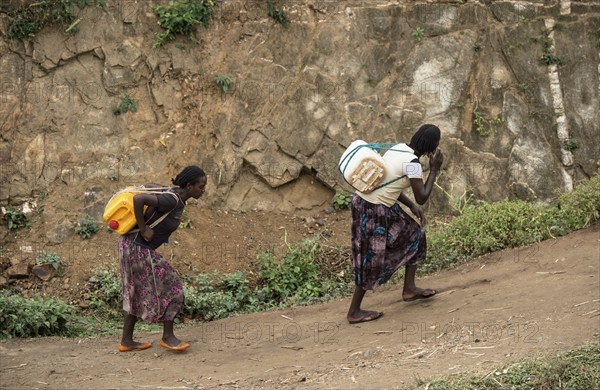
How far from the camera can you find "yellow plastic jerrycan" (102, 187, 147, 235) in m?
6.43

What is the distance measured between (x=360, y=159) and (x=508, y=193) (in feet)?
15.7

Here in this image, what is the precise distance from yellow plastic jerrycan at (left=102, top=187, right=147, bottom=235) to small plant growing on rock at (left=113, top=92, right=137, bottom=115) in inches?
152

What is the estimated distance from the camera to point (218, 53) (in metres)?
10.6

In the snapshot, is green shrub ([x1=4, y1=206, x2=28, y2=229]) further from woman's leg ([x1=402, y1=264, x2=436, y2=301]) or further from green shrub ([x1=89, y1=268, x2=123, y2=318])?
woman's leg ([x1=402, y1=264, x2=436, y2=301])

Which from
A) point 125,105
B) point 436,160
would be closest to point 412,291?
point 436,160

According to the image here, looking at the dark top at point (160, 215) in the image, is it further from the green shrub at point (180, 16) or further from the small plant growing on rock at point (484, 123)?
the small plant growing on rock at point (484, 123)

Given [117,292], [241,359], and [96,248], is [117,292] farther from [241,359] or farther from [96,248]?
[241,359]

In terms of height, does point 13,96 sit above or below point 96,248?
above

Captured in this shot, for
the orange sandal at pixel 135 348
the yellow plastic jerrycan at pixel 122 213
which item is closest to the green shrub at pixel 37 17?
the yellow plastic jerrycan at pixel 122 213

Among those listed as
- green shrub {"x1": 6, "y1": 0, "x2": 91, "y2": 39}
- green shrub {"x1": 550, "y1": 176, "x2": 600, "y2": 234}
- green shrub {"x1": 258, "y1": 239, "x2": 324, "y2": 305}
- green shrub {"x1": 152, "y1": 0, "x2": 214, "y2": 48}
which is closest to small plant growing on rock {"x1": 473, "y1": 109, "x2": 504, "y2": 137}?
green shrub {"x1": 550, "y1": 176, "x2": 600, "y2": 234}

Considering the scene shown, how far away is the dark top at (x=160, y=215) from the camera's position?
21.2ft

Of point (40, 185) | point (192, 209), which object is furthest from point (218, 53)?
point (40, 185)

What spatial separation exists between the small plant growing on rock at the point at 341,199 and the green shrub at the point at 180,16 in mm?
2494

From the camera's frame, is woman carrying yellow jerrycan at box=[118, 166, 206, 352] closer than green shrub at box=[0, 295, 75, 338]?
Yes
